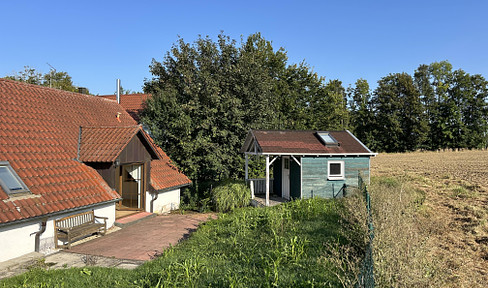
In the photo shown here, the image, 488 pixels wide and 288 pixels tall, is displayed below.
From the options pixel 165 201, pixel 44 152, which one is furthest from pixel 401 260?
pixel 165 201

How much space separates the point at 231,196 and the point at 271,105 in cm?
876

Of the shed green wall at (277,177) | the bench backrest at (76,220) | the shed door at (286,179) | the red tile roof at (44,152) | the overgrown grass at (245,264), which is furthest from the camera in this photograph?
the shed green wall at (277,177)

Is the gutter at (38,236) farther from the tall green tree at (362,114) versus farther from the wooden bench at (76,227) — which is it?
the tall green tree at (362,114)

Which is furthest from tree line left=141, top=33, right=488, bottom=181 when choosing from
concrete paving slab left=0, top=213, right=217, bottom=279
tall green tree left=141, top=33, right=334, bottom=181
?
concrete paving slab left=0, top=213, right=217, bottom=279

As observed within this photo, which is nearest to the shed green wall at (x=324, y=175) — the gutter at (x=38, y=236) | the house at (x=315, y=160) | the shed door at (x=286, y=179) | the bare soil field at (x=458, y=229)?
the house at (x=315, y=160)

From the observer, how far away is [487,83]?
55094 millimetres

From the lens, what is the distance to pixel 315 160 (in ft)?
48.7

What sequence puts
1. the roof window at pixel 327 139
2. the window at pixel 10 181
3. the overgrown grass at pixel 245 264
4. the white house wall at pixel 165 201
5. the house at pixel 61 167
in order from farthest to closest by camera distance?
the roof window at pixel 327 139 < the white house wall at pixel 165 201 < the house at pixel 61 167 < the window at pixel 10 181 < the overgrown grass at pixel 245 264

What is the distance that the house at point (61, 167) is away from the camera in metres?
8.09

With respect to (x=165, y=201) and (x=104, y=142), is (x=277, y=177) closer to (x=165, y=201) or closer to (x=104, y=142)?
(x=165, y=201)

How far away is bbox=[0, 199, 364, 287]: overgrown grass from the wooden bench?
260 centimetres

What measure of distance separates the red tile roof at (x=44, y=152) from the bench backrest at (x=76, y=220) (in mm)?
383

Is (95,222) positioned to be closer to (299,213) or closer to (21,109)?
(21,109)

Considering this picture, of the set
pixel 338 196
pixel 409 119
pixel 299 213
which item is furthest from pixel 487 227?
pixel 409 119
